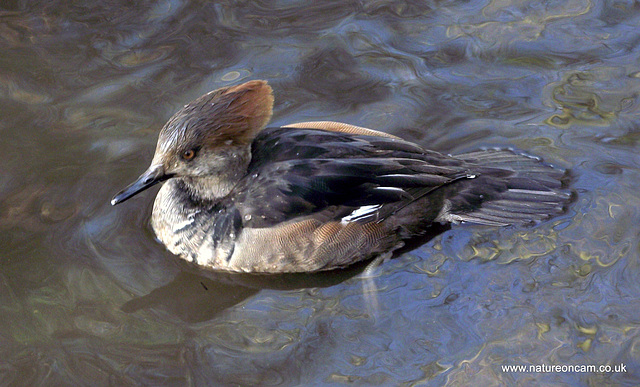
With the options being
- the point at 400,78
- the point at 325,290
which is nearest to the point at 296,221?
the point at 325,290

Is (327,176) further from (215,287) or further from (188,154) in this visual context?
(215,287)

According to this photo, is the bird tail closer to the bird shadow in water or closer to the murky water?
the murky water

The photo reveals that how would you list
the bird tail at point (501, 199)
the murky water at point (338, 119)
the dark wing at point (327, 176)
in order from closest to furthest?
the murky water at point (338, 119)
the dark wing at point (327, 176)
the bird tail at point (501, 199)

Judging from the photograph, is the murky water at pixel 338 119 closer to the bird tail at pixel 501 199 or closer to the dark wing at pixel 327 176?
the bird tail at pixel 501 199

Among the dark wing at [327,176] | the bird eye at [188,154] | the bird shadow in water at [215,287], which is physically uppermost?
the bird eye at [188,154]

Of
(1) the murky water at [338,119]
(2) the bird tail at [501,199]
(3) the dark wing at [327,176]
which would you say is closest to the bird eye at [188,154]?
(3) the dark wing at [327,176]

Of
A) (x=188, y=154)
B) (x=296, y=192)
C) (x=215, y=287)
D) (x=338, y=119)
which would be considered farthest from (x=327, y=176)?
(x=338, y=119)

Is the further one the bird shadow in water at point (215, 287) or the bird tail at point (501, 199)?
the bird tail at point (501, 199)
